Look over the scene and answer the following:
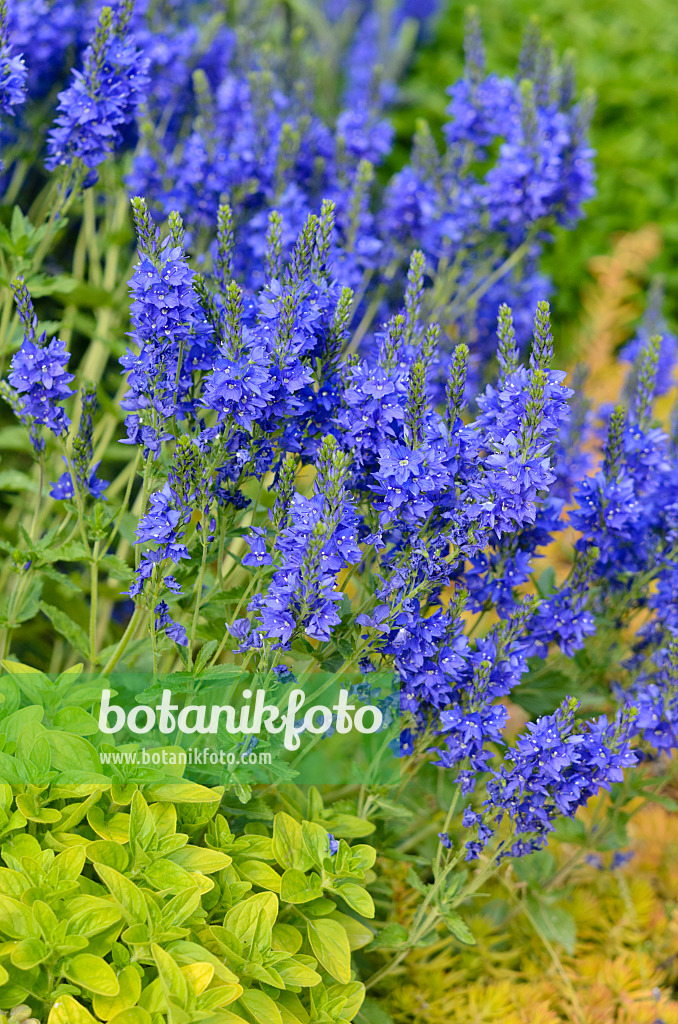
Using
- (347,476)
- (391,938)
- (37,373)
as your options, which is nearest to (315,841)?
(391,938)

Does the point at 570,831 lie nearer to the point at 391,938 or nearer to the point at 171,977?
the point at 391,938

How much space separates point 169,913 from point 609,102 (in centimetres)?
558

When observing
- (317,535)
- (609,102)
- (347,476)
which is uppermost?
(609,102)

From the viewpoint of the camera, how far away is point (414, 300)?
2131mm

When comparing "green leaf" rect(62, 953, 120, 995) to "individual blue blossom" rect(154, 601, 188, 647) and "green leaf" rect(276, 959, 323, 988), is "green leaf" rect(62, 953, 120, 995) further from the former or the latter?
"individual blue blossom" rect(154, 601, 188, 647)

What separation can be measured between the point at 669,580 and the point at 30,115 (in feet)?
9.02

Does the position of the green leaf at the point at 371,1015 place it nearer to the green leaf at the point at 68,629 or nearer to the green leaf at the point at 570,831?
the green leaf at the point at 570,831

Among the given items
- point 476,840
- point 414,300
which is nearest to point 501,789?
point 476,840

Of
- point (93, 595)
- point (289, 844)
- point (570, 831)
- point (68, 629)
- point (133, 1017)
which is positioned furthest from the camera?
point (570, 831)

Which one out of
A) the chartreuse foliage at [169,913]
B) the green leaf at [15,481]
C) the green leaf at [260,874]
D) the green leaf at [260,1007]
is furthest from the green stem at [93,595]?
the green leaf at [260,1007]

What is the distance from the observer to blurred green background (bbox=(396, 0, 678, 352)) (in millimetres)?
5441

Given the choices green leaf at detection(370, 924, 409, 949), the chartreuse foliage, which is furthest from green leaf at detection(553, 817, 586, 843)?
the chartreuse foliage

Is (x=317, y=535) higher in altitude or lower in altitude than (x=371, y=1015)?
higher

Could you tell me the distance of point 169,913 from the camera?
5.82 ft
